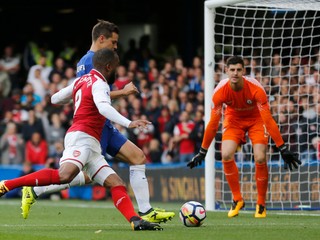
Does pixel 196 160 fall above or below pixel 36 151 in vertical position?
above

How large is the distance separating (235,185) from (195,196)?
425 cm

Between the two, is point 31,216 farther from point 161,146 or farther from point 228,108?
point 161,146

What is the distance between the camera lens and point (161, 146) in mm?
19062

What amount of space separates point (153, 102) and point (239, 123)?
22.9 ft

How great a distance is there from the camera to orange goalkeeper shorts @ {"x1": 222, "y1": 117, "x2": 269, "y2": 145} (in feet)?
41.2

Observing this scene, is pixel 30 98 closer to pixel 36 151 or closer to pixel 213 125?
pixel 36 151

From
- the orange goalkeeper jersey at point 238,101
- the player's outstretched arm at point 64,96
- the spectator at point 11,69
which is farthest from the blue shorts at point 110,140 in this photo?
the spectator at point 11,69

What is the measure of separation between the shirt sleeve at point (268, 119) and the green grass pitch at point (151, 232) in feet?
3.11

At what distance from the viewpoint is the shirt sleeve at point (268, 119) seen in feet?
39.1

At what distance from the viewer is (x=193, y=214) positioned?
10297 millimetres

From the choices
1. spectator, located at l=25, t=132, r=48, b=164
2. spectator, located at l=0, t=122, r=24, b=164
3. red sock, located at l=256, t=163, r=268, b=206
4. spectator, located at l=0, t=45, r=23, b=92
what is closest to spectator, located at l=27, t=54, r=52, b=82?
spectator, located at l=0, t=45, r=23, b=92

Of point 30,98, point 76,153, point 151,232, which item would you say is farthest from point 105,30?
point 30,98

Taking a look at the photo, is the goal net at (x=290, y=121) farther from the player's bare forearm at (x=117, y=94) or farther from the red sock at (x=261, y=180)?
the player's bare forearm at (x=117, y=94)

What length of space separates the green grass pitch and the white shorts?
562 millimetres
